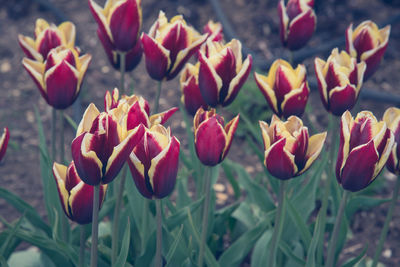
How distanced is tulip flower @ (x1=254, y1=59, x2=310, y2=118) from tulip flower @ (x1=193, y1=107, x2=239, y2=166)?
0.67 feet

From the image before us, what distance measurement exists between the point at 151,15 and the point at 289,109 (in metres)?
2.64

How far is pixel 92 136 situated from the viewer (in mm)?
1004

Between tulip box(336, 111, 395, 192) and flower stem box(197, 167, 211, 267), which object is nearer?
tulip box(336, 111, 395, 192)

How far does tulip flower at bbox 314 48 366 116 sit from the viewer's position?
4.35ft

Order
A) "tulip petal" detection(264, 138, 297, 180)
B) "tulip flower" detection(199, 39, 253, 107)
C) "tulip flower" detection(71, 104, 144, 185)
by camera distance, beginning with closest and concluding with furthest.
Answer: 1. "tulip flower" detection(71, 104, 144, 185)
2. "tulip petal" detection(264, 138, 297, 180)
3. "tulip flower" detection(199, 39, 253, 107)

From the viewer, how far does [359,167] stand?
112cm

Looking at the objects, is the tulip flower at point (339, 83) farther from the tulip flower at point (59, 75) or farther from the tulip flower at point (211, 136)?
the tulip flower at point (59, 75)

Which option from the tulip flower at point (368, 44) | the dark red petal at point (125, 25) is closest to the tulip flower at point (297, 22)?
the tulip flower at point (368, 44)

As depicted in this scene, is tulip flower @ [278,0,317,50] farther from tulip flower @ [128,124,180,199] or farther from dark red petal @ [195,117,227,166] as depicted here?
tulip flower @ [128,124,180,199]

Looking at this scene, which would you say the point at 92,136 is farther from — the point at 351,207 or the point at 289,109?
the point at 351,207

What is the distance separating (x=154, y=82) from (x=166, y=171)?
2.33 metres

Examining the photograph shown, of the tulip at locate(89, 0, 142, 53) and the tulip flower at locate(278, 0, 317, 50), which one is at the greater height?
the tulip at locate(89, 0, 142, 53)

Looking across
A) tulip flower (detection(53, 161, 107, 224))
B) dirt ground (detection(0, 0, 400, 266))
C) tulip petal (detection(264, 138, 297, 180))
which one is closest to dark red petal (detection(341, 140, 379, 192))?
tulip petal (detection(264, 138, 297, 180))

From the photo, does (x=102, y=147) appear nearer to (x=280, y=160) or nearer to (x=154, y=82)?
(x=280, y=160)
